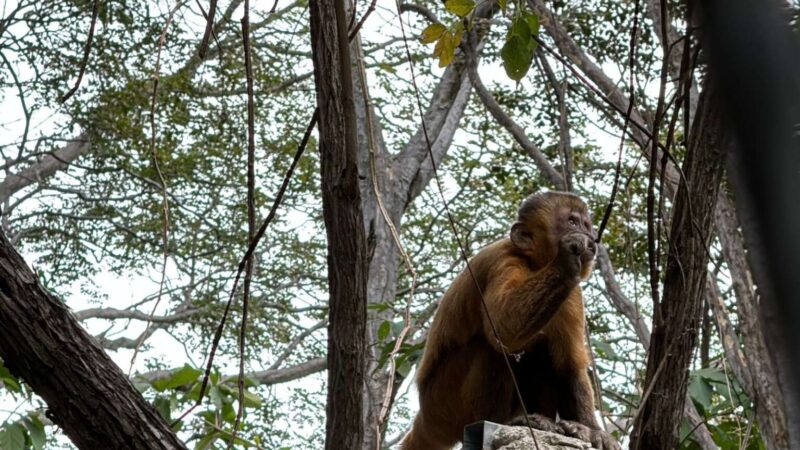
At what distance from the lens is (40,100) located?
14.8 meters

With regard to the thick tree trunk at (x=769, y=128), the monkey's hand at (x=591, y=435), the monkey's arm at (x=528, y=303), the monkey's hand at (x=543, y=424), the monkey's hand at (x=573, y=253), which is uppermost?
the monkey's hand at (x=573, y=253)

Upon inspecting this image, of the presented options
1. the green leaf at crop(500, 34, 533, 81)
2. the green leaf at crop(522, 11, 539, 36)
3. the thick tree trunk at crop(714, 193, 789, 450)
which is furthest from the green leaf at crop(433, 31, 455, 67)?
the thick tree trunk at crop(714, 193, 789, 450)

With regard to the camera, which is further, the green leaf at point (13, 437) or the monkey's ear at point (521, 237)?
the monkey's ear at point (521, 237)

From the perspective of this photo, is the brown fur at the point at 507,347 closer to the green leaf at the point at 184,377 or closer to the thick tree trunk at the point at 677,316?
the thick tree trunk at the point at 677,316

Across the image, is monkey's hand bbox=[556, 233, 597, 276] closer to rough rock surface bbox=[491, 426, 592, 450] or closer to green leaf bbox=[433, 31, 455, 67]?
rough rock surface bbox=[491, 426, 592, 450]

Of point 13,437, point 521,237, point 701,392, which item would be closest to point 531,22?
point 521,237

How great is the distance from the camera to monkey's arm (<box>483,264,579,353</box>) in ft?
15.8

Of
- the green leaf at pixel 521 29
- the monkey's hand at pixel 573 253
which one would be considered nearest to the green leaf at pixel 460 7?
the green leaf at pixel 521 29

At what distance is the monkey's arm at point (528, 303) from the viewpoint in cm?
480

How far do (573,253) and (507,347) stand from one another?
59 centimetres

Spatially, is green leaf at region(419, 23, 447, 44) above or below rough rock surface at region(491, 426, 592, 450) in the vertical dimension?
above

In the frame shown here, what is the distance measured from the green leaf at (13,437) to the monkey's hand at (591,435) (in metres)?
2.68

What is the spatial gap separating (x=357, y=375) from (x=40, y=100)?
1268cm

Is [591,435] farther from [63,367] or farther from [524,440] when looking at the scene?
[63,367]
